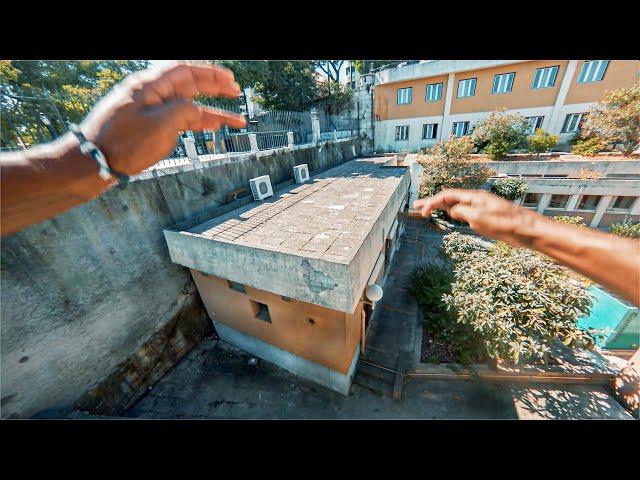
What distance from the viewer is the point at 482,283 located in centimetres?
532

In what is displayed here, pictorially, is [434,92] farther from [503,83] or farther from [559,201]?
[559,201]

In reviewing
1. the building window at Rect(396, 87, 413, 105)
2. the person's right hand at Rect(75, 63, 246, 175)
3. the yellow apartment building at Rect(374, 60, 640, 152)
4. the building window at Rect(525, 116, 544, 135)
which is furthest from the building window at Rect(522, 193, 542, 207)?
the person's right hand at Rect(75, 63, 246, 175)

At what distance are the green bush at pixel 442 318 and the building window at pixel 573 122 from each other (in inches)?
637

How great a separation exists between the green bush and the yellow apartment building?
595 inches

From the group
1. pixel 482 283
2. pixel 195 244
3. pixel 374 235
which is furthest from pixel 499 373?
pixel 195 244

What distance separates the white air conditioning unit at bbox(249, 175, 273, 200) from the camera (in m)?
6.71

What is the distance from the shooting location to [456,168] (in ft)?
37.2

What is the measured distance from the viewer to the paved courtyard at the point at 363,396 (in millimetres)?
4859

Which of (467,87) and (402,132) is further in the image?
(402,132)

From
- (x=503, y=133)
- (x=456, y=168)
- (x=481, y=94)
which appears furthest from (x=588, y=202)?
(x=481, y=94)

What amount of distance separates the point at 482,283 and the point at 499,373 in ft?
6.94

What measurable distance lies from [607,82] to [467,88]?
7.12 meters

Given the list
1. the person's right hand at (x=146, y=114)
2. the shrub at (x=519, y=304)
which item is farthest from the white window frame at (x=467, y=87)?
the person's right hand at (x=146, y=114)

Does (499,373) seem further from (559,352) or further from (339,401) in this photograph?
(339,401)
